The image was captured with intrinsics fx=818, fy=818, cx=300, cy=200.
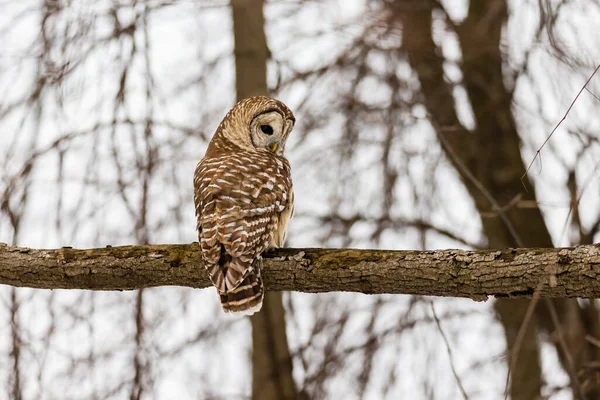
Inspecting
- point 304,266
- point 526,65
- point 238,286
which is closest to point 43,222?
point 238,286

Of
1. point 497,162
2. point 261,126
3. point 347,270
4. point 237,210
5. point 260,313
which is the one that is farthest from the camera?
point 497,162

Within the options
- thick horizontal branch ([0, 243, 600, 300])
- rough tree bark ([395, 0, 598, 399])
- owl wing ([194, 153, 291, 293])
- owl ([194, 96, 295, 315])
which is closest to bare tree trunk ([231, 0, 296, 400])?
owl ([194, 96, 295, 315])

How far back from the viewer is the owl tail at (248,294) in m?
3.70

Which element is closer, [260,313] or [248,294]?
[248,294]

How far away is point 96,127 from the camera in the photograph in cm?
447

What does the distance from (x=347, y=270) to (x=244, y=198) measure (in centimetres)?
84

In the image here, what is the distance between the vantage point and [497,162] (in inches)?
249

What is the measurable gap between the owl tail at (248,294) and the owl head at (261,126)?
125 centimetres

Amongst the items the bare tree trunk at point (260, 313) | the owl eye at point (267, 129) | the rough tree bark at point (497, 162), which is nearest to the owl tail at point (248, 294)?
the owl eye at point (267, 129)

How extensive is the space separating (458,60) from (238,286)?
3180 mm

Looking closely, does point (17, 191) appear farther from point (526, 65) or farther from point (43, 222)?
point (526, 65)

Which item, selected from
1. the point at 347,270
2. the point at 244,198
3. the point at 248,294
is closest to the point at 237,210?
the point at 244,198

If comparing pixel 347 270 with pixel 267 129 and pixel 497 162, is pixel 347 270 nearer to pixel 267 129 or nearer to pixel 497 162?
pixel 267 129

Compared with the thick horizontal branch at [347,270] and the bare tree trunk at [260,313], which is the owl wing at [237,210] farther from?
the bare tree trunk at [260,313]
